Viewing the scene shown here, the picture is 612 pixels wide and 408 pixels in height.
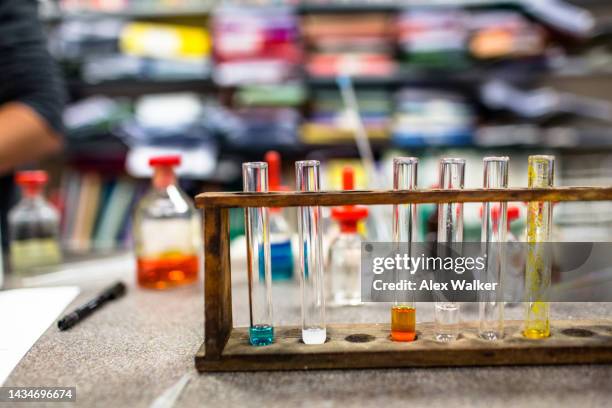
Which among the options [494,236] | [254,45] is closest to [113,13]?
[254,45]

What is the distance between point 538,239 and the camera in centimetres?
61

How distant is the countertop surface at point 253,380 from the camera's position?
1.74ft

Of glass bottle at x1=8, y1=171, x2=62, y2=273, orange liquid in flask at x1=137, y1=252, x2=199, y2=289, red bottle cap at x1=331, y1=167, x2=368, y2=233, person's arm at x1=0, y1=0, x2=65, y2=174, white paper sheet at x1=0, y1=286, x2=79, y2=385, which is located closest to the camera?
white paper sheet at x1=0, y1=286, x2=79, y2=385

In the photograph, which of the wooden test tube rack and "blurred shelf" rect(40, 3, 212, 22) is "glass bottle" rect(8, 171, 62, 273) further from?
"blurred shelf" rect(40, 3, 212, 22)

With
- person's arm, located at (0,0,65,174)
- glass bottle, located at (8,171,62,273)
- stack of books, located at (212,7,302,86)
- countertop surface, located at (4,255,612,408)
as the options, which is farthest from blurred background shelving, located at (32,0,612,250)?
countertop surface, located at (4,255,612,408)

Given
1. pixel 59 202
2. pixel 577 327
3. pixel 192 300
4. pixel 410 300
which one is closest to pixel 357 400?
pixel 410 300

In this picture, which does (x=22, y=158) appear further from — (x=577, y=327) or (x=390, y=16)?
(x=390, y=16)

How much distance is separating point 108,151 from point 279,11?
980 mm

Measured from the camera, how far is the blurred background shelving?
237cm

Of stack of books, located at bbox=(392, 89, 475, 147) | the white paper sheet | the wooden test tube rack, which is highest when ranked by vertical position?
stack of books, located at bbox=(392, 89, 475, 147)

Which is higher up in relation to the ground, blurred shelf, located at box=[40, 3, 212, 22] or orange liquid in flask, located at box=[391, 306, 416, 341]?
blurred shelf, located at box=[40, 3, 212, 22]

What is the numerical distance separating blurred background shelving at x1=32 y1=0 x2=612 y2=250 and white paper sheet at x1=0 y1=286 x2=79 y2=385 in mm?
1401

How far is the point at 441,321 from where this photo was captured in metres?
0.63

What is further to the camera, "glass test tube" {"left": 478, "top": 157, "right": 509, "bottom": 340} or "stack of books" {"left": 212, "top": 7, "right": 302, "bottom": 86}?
"stack of books" {"left": 212, "top": 7, "right": 302, "bottom": 86}
